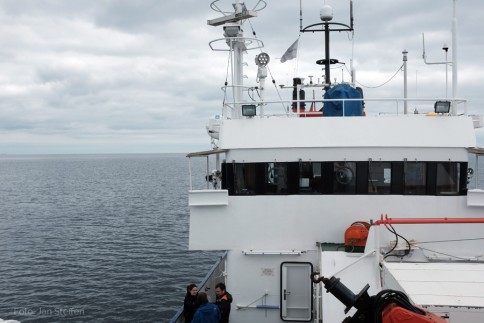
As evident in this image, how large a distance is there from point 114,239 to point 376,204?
29.4 metres

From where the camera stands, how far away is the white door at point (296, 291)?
1199 centimetres

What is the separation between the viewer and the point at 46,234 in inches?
1601

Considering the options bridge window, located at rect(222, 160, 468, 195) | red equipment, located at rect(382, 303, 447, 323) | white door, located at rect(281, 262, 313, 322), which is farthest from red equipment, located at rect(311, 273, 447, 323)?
bridge window, located at rect(222, 160, 468, 195)

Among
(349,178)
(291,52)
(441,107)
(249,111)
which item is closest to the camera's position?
(441,107)

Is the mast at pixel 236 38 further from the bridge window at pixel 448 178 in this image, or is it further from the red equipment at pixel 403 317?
the red equipment at pixel 403 317

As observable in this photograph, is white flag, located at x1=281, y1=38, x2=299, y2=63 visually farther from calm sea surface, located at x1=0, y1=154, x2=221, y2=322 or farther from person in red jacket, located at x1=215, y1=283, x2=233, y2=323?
calm sea surface, located at x1=0, y1=154, x2=221, y2=322

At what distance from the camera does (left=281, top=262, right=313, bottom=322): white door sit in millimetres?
11992

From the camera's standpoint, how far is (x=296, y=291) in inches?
474

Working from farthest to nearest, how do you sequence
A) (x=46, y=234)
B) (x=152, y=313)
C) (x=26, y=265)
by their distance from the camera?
(x=46, y=234) → (x=26, y=265) → (x=152, y=313)

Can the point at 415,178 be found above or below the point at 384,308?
above

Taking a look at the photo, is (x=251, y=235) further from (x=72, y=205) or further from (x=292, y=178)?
(x=72, y=205)

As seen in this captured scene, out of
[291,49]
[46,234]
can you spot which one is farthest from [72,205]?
[291,49]

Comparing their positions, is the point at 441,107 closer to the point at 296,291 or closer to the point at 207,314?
the point at 296,291

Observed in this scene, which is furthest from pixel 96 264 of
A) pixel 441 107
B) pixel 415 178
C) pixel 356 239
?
pixel 441 107
